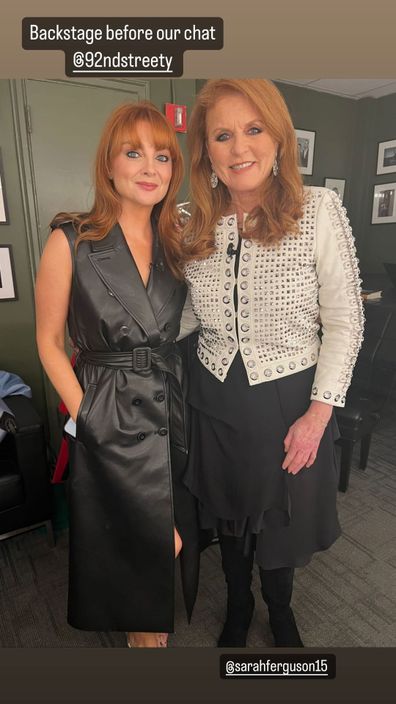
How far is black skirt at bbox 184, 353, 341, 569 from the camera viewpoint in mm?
927

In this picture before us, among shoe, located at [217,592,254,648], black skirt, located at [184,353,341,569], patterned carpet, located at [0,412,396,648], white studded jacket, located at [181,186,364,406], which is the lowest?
patterned carpet, located at [0,412,396,648]

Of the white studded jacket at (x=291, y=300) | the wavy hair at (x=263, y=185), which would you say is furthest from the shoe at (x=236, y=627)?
the wavy hair at (x=263, y=185)

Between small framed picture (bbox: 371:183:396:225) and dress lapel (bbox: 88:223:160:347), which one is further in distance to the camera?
small framed picture (bbox: 371:183:396:225)

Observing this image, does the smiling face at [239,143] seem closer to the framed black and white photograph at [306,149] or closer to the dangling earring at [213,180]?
the dangling earring at [213,180]

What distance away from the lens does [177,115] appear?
0.82 m

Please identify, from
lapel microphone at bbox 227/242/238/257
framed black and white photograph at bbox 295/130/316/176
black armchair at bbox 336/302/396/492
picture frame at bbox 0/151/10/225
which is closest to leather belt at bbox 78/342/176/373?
lapel microphone at bbox 227/242/238/257

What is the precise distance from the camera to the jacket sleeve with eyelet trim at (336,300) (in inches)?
32.4

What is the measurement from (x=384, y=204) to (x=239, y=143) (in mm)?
749

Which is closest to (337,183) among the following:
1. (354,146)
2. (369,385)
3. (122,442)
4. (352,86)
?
(354,146)

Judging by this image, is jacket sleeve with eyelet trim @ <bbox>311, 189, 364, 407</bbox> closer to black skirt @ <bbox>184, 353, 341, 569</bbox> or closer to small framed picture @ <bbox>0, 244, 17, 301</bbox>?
black skirt @ <bbox>184, 353, 341, 569</bbox>

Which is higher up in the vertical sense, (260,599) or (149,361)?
(149,361)

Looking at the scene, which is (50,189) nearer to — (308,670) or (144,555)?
(144,555)

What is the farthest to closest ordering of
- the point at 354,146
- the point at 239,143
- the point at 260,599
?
the point at 260,599 < the point at 354,146 < the point at 239,143

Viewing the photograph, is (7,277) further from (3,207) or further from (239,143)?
(239,143)
